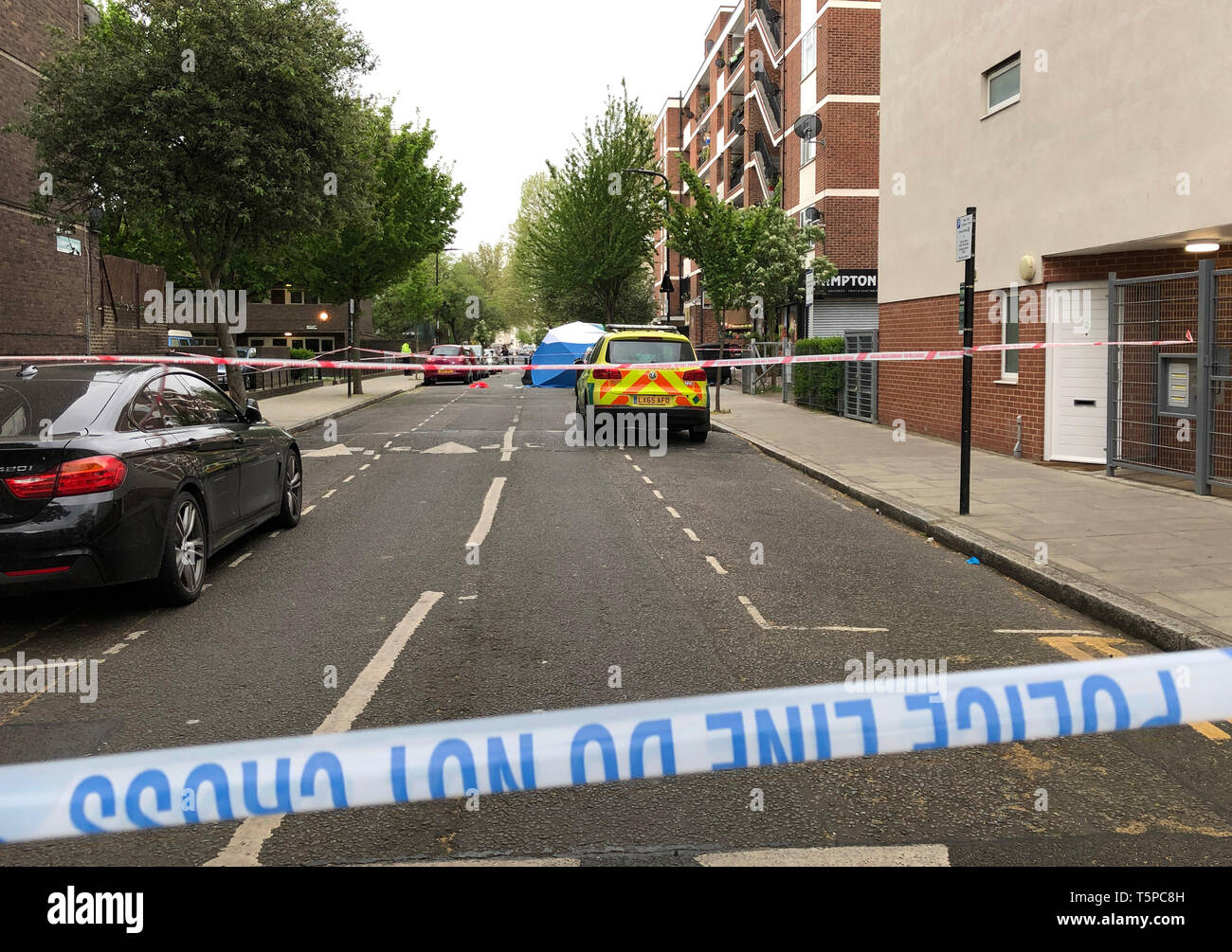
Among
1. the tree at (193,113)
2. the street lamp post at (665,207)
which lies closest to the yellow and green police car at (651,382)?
the tree at (193,113)

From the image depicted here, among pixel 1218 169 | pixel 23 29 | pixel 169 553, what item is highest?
pixel 23 29

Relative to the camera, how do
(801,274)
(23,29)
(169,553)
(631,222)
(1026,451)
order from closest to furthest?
(169,553) → (1026,451) → (23,29) → (801,274) → (631,222)

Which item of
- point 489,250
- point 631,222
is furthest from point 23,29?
point 489,250

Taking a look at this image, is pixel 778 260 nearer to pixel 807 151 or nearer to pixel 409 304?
pixel 807 151

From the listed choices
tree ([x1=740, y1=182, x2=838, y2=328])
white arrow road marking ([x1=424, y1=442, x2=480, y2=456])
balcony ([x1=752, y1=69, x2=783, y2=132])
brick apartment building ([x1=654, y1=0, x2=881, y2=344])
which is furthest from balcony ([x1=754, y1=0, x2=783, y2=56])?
white arrow road marking ([x1=424, y1=442, x2=480, y2=456])

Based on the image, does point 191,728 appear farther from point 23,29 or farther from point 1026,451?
point 23,29

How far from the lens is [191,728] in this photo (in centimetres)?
462

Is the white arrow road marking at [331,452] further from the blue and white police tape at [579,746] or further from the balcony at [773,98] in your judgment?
the balcony at [773,98]

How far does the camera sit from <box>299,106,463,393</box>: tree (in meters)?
31.8

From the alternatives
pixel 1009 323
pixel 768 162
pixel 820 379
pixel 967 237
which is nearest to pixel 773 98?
pixel 768 162

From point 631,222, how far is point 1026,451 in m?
42.7

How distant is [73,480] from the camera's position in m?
6.09

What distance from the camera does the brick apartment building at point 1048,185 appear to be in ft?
36.9

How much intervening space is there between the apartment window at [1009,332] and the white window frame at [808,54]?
25500 millimetres
